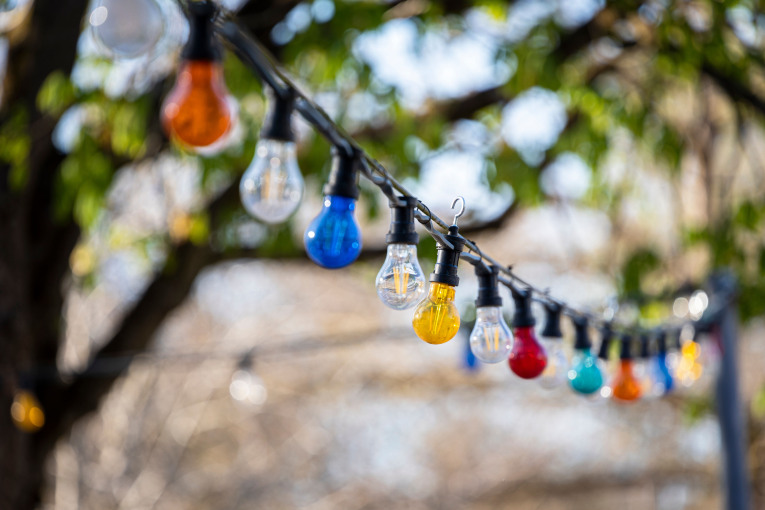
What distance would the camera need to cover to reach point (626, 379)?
7.18 ft

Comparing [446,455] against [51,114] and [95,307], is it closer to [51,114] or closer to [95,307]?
[95,307]

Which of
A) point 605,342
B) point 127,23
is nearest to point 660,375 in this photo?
point 605,342

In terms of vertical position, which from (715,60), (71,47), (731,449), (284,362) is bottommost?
(284,362)

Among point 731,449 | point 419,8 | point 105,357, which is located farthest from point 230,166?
point 731,449

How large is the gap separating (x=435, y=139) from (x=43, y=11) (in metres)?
1.59

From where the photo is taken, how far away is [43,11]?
9.42 feet

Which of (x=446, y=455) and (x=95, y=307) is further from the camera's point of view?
(x=446, y=455)

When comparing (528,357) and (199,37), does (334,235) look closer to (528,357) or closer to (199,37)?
(199,37)

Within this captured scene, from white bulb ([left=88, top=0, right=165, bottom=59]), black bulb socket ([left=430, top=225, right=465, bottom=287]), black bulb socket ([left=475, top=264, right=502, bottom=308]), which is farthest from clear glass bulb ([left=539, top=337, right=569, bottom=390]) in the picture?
white bulb ([left=88, top=0, right=165, bottom=59])

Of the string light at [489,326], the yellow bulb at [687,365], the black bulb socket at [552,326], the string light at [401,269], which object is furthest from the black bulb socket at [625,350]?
the string light at [401,269]

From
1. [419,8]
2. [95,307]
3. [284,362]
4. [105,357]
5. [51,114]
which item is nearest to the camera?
[51,114]

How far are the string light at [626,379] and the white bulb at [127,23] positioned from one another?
173cm

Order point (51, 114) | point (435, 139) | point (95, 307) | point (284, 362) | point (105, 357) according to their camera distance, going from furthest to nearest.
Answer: point (284, 362)
point (95, 307)
point (105, 357)
point (435, 139)
point (51, 114)

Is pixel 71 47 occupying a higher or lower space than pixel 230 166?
higher
